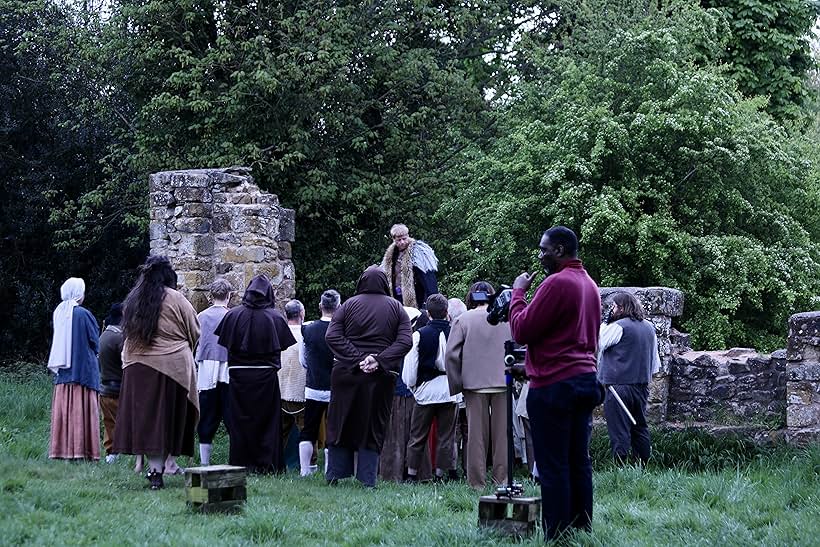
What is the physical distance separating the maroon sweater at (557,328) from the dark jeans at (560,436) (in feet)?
0.25

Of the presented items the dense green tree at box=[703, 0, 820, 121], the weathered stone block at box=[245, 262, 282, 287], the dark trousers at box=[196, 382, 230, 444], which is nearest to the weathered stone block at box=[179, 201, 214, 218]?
the weathered stone block at box=[245, 262, 282, 287]

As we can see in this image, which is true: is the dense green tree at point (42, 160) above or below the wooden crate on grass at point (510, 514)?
above

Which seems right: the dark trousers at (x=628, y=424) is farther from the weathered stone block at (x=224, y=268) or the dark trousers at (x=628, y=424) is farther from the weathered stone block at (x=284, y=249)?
the weathered stone block at (x=284, y=249)

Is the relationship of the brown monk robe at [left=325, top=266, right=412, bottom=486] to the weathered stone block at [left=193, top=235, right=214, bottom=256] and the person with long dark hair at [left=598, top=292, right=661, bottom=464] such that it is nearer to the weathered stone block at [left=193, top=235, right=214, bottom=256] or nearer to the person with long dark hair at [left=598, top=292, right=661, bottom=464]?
the person with long dark hair at [left=598, top=292, right=661, bottom=464]

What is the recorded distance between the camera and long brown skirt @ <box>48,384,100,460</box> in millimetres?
10992

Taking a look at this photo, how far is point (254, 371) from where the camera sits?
33.0ft

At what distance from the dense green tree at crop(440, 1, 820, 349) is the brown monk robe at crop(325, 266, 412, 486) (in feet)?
22.0

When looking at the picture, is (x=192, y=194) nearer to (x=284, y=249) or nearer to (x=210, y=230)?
(x=210, y=230)

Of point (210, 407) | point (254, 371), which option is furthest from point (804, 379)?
point (210, 407)

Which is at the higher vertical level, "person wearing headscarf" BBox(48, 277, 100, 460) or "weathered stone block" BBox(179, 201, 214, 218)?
"weathered stone block" BBox(179, 201, 214, 218)

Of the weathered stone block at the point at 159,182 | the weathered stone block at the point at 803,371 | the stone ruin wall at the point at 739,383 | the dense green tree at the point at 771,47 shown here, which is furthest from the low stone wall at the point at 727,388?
the dense green tree at the point at 771,47

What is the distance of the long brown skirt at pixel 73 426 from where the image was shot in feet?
36.1

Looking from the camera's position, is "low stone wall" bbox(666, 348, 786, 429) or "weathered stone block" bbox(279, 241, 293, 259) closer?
"low stone wall" bbox(666, 348, 786, 429)

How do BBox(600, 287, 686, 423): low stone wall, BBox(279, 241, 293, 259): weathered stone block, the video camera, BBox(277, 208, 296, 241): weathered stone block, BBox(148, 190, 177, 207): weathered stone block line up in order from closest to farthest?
1. the video camera
2. BBox(600, 287, 686, 423): low stone wall
3. BBox(148, 190, 177, 207): weathered stone block
4. BBox(279, 241, 293, 259): weathered stone block
5. BBox(277, 208, 296, 241): weathered stone block
